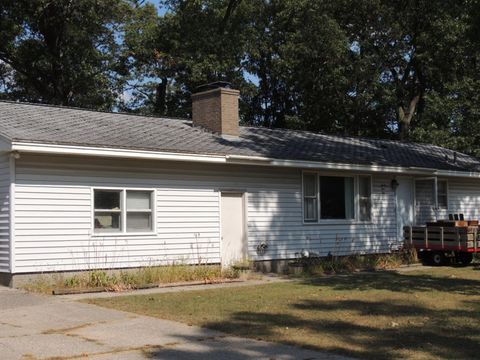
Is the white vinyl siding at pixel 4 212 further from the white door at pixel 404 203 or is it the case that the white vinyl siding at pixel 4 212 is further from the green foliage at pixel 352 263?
the white door at pixel 404 203

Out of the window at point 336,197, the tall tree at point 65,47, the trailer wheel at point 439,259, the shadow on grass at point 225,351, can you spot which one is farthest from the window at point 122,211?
the tall tree at point 65,47

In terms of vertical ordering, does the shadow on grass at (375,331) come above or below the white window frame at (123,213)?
below

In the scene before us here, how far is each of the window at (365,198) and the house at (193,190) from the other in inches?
1.7

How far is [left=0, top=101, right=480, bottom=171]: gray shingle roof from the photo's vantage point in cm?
1383

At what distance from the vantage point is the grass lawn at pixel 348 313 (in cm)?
769

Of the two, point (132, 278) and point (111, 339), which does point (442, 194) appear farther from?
point (111, 339)

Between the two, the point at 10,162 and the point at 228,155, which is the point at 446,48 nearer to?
the point at 228,155

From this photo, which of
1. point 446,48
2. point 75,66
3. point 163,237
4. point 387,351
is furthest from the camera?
point 75,66

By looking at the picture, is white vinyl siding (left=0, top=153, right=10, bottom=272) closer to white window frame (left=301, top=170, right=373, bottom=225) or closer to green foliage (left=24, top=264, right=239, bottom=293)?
green foliage (left=24, top=264, right=239, bottom=293)

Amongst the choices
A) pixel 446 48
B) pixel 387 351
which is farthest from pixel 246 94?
pixel 387 351

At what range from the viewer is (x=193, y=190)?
15594 millimetres

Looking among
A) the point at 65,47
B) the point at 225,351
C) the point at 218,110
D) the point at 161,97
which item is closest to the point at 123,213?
the point at 218,110

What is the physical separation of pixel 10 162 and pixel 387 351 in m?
8.87

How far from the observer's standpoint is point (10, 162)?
12.9 metres
